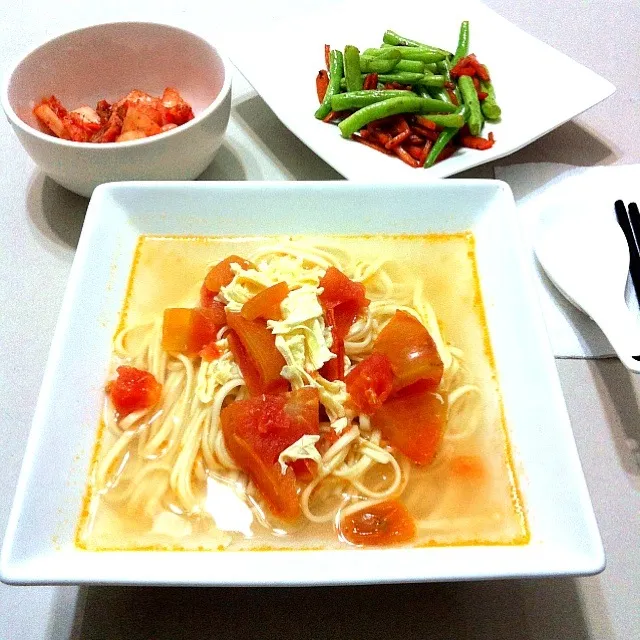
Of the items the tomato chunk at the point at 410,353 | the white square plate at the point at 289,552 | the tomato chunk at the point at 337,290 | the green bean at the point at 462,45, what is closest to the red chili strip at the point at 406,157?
the white square plate at the point at 289,552

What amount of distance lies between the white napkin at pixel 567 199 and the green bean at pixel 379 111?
0.32 meters

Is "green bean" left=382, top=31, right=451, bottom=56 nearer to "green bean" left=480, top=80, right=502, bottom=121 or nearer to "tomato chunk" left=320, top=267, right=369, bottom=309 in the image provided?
"green bean" left=480, top=80, right=502, bottom=121

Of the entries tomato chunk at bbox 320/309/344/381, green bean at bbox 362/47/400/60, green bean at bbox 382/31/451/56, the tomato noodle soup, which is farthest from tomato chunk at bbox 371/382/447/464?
green bean at bbox 382/31/451/56

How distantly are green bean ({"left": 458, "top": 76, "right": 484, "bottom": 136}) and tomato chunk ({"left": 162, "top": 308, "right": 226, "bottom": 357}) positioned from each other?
1025mm

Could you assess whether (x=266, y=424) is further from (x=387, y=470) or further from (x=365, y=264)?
(x=365, y=264)

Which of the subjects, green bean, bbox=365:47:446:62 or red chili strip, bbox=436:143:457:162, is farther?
green bean, bbox=365:47:446:62

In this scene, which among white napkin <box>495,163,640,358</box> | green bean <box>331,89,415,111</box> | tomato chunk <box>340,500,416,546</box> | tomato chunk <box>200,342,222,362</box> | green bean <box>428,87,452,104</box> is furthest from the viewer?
green bean <box>428,87,452,104</box>

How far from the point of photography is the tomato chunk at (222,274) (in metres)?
1.36

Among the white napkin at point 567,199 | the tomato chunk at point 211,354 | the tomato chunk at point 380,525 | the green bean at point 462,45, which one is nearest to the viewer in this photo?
the tomato chunk at point 380,525

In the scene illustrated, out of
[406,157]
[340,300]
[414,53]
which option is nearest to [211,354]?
[340,300]

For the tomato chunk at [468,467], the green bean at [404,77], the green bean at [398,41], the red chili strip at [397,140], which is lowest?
the tomato chunk at [468,467]

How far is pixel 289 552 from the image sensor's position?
3.31ft

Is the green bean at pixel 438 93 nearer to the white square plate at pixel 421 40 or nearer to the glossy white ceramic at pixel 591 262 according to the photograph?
the white square plate at pixel 421 40

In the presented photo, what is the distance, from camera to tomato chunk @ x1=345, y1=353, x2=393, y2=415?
1147mm
